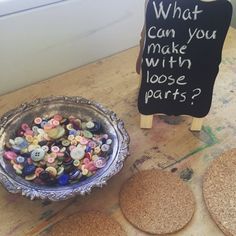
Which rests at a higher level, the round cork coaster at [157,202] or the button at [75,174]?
the button at [75,174]

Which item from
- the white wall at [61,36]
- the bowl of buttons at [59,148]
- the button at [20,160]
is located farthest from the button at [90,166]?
the white wall at [61,36]

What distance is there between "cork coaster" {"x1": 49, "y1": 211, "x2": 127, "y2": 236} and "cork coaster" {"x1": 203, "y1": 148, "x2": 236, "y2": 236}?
6.6 inches

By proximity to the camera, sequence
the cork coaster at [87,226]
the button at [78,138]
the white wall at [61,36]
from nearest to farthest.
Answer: the cork coaster at [87,226], the button at [78,138], the white wall at [61,36]

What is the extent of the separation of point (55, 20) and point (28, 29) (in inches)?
2.6

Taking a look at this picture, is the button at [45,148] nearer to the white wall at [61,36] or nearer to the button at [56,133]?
the button at [56,133]

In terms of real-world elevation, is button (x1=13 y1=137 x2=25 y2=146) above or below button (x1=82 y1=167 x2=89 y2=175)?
above

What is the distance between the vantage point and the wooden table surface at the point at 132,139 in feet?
2.13

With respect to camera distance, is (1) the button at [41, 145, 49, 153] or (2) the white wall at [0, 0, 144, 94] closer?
(1) the button at [41, 145, 49, 153]

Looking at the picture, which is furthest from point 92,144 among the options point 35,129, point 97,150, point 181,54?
point 181,54

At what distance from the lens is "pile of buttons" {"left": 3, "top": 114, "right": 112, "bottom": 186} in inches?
26.1

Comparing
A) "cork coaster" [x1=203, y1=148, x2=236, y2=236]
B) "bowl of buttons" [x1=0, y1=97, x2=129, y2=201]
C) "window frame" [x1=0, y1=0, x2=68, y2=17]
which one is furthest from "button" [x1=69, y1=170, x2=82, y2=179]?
"window frame" [x1=0, y1=0, x2=68, y2=17]

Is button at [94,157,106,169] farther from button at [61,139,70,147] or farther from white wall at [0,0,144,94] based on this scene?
white wall at [0,0,144,94]

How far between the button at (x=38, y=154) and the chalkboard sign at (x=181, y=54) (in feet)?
0.72

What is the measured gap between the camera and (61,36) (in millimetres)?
892
